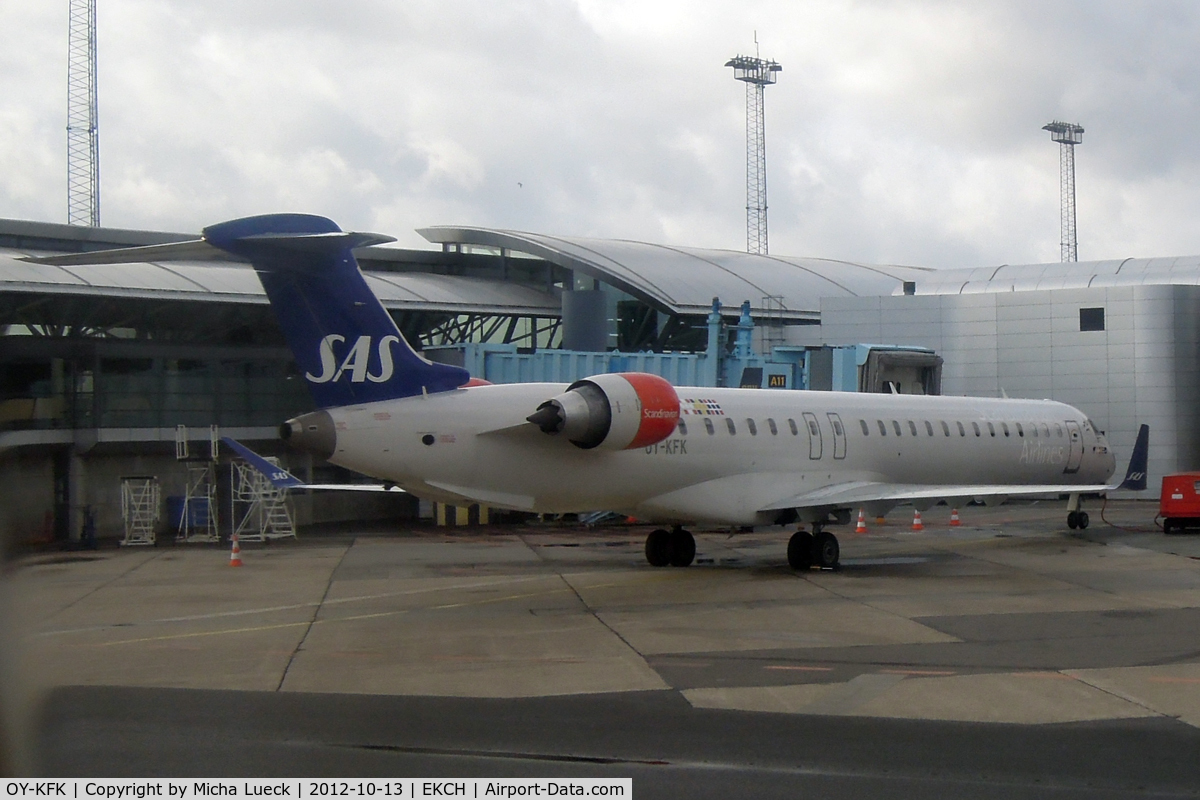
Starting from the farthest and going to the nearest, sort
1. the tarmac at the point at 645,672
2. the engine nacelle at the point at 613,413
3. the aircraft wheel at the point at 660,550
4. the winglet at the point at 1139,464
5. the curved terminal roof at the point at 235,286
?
the curved terminal roof at the point at 235,286 < the winglet at the point at 1139,464 < the aircraft wheel at the point at 660,550 < the engine nacelle at the point at 613,413 < the tarmac at the point at 645,672

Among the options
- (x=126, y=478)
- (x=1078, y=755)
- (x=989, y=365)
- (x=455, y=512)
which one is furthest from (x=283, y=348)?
(x=989, y=365)

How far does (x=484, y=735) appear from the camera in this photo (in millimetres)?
9156

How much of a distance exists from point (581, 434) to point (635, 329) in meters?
27.7

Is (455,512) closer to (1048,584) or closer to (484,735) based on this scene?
(1048,584)

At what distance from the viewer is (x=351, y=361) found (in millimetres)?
16703

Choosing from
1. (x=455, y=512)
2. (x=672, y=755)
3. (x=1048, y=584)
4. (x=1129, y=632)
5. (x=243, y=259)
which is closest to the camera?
(x=672, y=755)

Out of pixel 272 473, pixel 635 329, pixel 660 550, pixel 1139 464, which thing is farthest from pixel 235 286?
pixel 1139 464

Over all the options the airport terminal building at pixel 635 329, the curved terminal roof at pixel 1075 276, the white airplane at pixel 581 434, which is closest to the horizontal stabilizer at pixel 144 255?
the white airplane at pixel 581 434

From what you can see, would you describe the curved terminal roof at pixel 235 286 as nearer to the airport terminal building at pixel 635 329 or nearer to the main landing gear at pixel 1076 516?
the airport terminal building at pixel 635 329

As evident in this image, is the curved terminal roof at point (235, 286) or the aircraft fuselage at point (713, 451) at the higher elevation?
the curved terminal roof at point (235, 286)

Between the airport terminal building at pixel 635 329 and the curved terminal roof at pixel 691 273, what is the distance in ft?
0.39

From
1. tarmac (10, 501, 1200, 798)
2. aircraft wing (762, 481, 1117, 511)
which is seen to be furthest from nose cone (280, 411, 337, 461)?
aircraft wing (762, 481, 1117, 511)

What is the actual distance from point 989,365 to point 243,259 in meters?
31.7

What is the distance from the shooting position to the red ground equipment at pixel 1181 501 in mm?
26562
